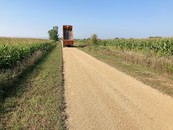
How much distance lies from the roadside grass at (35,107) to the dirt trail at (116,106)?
0.32 meters

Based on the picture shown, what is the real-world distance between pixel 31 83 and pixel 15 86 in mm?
786

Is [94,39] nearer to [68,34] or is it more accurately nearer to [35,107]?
[68,34]

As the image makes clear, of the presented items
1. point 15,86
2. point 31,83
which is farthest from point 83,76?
point 15,86

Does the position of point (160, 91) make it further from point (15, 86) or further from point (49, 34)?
point (49, 34)

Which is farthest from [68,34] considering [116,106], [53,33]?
[53,33]

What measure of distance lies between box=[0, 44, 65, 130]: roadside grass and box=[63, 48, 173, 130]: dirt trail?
320mm

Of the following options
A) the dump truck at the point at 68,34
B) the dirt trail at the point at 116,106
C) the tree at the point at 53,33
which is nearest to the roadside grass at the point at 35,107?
the dirt trail at the point at 116,106

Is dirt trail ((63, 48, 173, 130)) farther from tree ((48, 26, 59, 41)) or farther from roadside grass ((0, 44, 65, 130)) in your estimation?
tree ((48, 26, 59, 41))

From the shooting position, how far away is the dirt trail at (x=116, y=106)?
18.5ft

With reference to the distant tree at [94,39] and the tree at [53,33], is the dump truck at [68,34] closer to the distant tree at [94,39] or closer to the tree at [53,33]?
the distant tree at [94,39]

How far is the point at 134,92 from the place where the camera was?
872 cm

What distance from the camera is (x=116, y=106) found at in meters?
7.05

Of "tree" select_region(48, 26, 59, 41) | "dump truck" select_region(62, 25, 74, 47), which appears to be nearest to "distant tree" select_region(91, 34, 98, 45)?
"dump truck" select_region(62, 25, 74, 47)

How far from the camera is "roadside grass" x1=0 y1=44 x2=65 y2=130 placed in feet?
18.2
